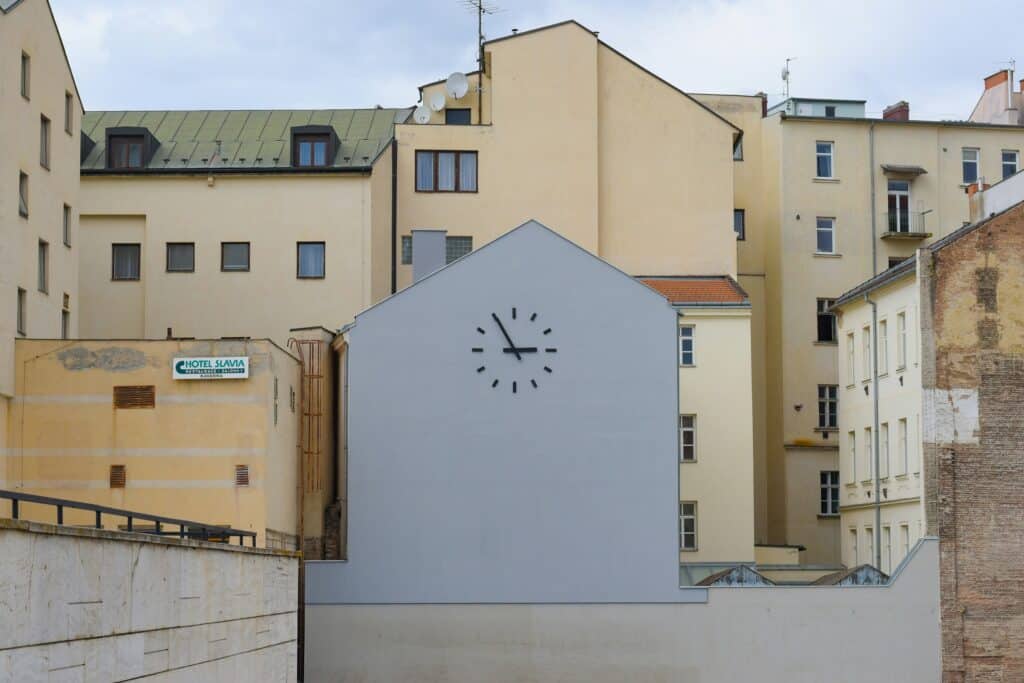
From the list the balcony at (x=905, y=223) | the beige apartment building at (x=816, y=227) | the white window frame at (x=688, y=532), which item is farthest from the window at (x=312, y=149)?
the balcony at (x=905, y=223)

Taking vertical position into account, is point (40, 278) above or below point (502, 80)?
below

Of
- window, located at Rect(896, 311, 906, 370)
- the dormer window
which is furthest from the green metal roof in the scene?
window, located at Rect(896, 311, 906, 370)

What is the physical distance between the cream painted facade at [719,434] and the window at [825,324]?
11879 millimetres

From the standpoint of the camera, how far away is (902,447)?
5238 centimetres

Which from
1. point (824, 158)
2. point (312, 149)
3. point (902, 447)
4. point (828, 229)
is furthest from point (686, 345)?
point (824, 158)

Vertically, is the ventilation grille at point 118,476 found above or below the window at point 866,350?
below

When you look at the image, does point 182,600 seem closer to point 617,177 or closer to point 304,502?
point 304,502

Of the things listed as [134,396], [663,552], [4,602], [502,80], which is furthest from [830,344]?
[4,602]

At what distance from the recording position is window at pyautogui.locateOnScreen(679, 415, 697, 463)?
55.5m

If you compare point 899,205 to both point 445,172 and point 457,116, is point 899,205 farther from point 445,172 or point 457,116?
point 445,172

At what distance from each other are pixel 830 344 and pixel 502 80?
16.6 metres

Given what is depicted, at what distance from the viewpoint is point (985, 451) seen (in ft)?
163

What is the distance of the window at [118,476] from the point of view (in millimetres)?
44000

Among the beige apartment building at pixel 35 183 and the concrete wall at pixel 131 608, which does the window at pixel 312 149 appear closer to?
the beige apartment building at pixel 35 183
